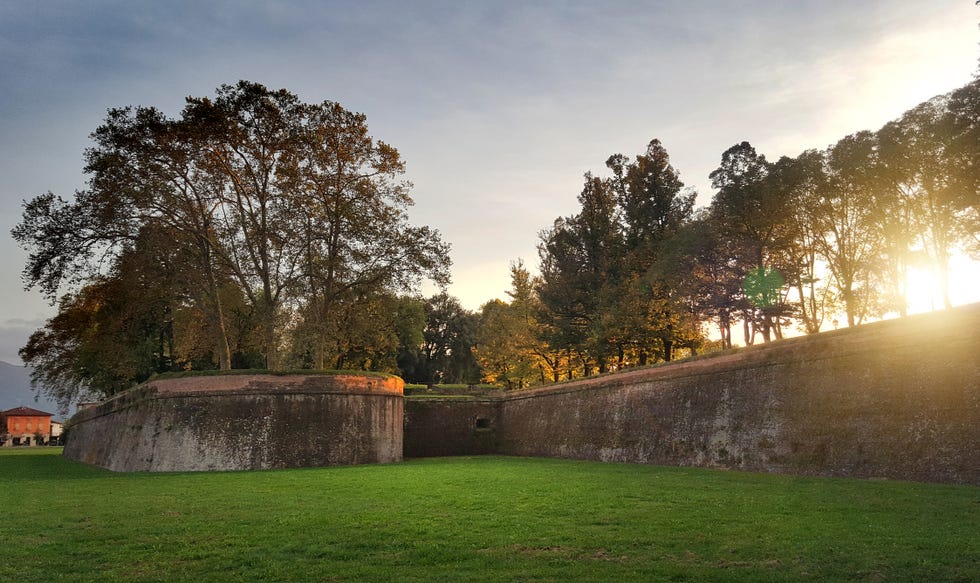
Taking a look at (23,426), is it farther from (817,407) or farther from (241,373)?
(817,407)

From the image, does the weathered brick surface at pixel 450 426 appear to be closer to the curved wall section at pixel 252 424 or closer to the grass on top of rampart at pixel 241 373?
the curved wall section at pixel 252 424

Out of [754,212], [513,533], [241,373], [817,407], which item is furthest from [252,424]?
[754,212]

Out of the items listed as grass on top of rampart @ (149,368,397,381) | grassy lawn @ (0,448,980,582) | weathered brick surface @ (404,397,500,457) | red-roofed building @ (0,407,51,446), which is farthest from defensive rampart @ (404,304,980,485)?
red-roofed building @ (0,407,51,446)

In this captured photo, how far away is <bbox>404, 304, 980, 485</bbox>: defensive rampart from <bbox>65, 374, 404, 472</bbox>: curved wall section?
9913 mm

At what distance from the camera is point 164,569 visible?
25.0 ft

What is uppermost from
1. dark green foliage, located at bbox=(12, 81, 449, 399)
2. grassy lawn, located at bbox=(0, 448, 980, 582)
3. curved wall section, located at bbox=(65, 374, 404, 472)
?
dark green foliage, located at bbox=(12, 81, 449, 399)

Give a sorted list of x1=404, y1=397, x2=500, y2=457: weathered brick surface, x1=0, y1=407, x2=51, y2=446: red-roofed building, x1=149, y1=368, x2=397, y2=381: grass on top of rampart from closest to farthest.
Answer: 1. x1=149, y1=368, x2=397, y2=381: grass on top of rampart
2. x1=404, y1=397, x2=500, y2=457: weathered brick surface
3. x1=0, y1=407, x2=51, y2=446: red-roofed building

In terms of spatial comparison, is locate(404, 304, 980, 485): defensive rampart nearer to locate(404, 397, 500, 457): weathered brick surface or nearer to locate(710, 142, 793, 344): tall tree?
locate(404, 397, 500, 457): weathered brick surface

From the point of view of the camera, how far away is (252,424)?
26.6 m

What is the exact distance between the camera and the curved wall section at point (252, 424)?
26.1m

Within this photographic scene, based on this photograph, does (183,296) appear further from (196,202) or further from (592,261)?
(592,261)

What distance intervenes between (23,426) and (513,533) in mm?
127429

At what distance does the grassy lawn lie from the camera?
7262mm

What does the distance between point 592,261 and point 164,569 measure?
3687 centimetres
